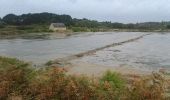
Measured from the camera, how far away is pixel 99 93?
24.5 feet

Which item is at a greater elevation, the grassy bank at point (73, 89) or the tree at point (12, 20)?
the grassy bank at point (73, 89)

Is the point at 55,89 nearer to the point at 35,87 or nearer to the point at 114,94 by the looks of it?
the point at 35,87

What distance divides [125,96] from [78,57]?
22627 mm

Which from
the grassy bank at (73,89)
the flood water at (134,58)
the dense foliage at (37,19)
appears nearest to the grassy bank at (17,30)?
the dense foliage at (37,19)

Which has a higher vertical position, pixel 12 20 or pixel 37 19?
pixel 37 19

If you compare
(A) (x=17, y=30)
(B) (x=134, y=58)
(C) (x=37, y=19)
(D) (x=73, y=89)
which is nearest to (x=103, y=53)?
(B) (x=134, y=58)

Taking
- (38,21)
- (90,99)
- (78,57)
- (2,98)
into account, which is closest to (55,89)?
(90,99)

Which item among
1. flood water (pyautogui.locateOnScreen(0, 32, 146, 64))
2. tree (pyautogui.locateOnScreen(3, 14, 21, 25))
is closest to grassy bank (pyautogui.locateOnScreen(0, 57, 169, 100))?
flood water (pyautogui.locateOnScreen(0, 32, 146, 64))

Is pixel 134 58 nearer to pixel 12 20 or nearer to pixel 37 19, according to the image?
pixel 37 19

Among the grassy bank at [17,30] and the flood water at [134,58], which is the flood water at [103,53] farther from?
the grassy bank at [17,30]

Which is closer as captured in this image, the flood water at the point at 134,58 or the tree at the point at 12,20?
the flood water at the point at 134,58

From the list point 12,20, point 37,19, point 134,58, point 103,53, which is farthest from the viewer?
point 12,20

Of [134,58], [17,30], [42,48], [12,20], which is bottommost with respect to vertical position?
[17,30]

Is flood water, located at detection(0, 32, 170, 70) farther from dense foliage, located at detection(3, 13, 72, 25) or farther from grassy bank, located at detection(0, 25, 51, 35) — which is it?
dense foliage, located at detection(3, 13, 72, 25)
